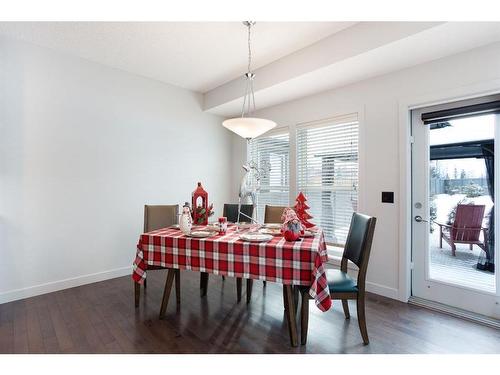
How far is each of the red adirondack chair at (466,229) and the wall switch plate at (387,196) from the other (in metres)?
0.50

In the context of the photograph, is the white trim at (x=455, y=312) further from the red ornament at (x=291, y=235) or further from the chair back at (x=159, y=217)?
the chair back at (x=159, y=217)

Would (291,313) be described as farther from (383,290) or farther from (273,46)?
(273,46)

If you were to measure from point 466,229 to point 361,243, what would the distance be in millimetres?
1366

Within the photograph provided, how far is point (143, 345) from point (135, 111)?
291 cm

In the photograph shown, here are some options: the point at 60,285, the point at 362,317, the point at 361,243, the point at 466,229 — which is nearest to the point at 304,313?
the point at 362,317

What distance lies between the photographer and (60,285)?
3.07 m

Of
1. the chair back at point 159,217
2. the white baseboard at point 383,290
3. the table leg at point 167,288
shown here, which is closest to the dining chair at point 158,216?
the chair back at point 159,217

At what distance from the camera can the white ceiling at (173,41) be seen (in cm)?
256

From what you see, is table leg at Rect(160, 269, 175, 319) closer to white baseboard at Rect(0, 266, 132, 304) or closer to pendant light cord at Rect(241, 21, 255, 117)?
white baseboard at Rect(0, 266, 132, 304)

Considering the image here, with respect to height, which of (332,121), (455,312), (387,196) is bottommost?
(455,312)
